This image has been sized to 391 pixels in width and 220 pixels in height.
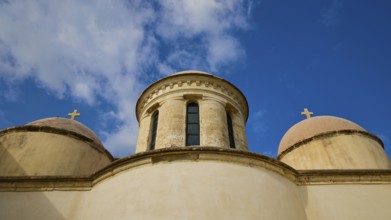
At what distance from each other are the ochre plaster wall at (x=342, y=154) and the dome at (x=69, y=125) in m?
6.88

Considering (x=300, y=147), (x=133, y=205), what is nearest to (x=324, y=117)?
(x=300, y=147)

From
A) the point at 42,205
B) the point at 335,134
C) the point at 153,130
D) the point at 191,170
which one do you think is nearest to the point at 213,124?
the point at 153,130

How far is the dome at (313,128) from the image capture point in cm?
1139

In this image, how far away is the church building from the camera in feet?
21.9

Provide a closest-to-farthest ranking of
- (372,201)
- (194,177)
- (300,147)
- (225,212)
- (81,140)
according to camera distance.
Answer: (225,212)
(194,177)
(372,201)
(81,140)
(300,147)

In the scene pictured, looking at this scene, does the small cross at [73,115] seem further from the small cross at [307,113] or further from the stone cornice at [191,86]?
the small cross at [307,113]

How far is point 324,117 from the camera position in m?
12.3

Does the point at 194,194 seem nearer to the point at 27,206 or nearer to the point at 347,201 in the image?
the point at 347,201

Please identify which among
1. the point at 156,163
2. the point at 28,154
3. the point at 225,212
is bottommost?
the point at 225,212

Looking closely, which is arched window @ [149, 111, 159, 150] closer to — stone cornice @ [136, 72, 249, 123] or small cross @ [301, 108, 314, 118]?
stone cornice @ [136, 72, 249, 123]

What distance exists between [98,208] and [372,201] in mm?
5957

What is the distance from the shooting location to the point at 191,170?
23.0ft

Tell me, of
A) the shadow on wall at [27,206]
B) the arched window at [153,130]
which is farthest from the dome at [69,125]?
the shadow on wall at [27,206]

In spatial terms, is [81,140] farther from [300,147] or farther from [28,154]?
[300,147]
